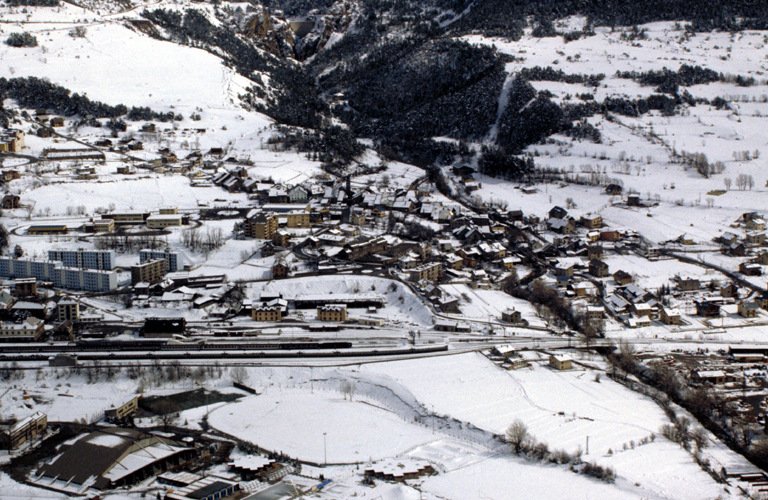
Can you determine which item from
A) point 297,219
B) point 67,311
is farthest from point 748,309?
point 67,311

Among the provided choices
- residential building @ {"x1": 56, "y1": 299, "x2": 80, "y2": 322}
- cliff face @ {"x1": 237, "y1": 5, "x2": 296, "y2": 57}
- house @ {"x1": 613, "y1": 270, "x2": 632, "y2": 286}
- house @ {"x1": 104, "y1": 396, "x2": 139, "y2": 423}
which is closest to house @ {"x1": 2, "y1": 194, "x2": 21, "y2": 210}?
residential building @ {"x1": 56, "y1": 299, "x2": 80, "y2": 322}

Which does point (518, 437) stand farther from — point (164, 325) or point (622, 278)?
point (622, 278)

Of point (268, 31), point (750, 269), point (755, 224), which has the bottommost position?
point (750, 269)

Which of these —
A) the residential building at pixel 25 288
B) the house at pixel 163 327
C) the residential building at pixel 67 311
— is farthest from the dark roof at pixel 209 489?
the residential building at pixel 25 288

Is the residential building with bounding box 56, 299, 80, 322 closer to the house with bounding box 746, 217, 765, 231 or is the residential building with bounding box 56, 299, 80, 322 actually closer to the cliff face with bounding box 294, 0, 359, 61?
the house with bounding box 746, 217, 765, 231

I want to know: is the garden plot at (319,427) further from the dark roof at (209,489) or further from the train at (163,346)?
the train at (163,346)

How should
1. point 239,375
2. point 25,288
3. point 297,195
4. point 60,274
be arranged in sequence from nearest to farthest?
point 239,375 < point 25,288 < point 60,274 < point 297,195

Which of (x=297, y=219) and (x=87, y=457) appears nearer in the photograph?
(x=87, y=457)
